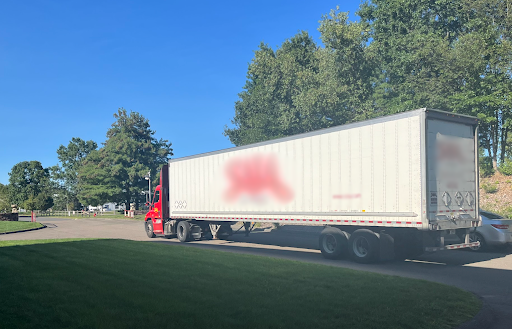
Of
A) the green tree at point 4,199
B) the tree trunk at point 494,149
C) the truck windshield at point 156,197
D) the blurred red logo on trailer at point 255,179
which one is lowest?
the green tree at point 4,199

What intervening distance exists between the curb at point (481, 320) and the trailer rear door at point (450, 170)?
4.74m

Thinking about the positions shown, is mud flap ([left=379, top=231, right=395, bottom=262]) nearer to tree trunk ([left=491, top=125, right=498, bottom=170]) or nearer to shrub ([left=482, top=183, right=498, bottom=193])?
shrub ([left=482, top=183, right=498, bottom=193])

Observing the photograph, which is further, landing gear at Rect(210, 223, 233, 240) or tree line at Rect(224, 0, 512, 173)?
tree line at Rect(224, 0, 512, 173)

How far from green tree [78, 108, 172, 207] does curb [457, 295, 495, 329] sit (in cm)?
6517

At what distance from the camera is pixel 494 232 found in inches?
591

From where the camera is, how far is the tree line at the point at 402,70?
2792 cm

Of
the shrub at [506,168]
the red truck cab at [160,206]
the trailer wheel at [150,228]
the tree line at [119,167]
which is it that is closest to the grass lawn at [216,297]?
the red truck cab at [160,206]

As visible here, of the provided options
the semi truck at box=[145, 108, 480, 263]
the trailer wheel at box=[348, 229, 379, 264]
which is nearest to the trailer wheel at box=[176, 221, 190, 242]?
the semi truck at box=[145, 108, 480, 263]

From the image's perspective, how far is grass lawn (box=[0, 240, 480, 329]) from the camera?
20.2 feet

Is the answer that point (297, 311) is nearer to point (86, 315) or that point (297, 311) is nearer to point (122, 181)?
point (86, 315)

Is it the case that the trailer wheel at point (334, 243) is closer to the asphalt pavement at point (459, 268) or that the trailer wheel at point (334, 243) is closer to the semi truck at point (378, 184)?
the semi truck at point (378, 184)

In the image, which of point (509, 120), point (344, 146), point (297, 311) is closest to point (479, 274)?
point (344, 146)

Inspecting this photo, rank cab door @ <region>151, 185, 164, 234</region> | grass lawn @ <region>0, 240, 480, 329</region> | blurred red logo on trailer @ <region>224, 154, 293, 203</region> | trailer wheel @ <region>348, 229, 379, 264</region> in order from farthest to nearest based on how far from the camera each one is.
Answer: cab door @ <region>151, 185, 164, 234</region>
blurred red logo on trailer @ <region>224, 154, 293, 203</region>
trailer wheel @ <region>348, 229, 379, 264</region>
grass lawn @ <region>0, 240, 480, 329</region>

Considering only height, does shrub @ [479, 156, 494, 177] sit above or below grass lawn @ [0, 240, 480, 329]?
above
